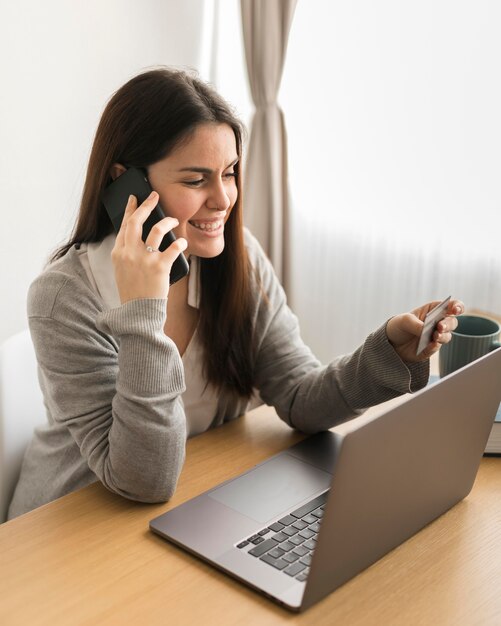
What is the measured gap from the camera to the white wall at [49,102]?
7.00 ft

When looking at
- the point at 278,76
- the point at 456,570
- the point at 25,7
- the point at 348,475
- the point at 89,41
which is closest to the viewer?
the point at 348,475

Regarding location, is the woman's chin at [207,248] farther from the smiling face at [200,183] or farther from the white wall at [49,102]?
the white wall at [49,102]

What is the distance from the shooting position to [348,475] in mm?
889

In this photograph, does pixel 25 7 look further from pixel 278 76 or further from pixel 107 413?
pixel 107 413

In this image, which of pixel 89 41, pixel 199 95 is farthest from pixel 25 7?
pixel 199 95

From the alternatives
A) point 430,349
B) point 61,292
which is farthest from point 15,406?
point 430,349

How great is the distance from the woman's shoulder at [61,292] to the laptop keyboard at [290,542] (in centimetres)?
46

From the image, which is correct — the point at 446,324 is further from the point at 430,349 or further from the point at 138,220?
the point at 138,220

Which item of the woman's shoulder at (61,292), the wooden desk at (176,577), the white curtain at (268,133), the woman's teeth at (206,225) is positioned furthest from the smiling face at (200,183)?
the white curtain at (268,133)

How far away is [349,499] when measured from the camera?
3.01ft

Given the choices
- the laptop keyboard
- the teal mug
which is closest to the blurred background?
the teal mug

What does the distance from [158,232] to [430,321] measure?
0.44m

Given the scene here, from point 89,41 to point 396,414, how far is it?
5.69ft

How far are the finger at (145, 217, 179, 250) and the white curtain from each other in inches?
52.9
